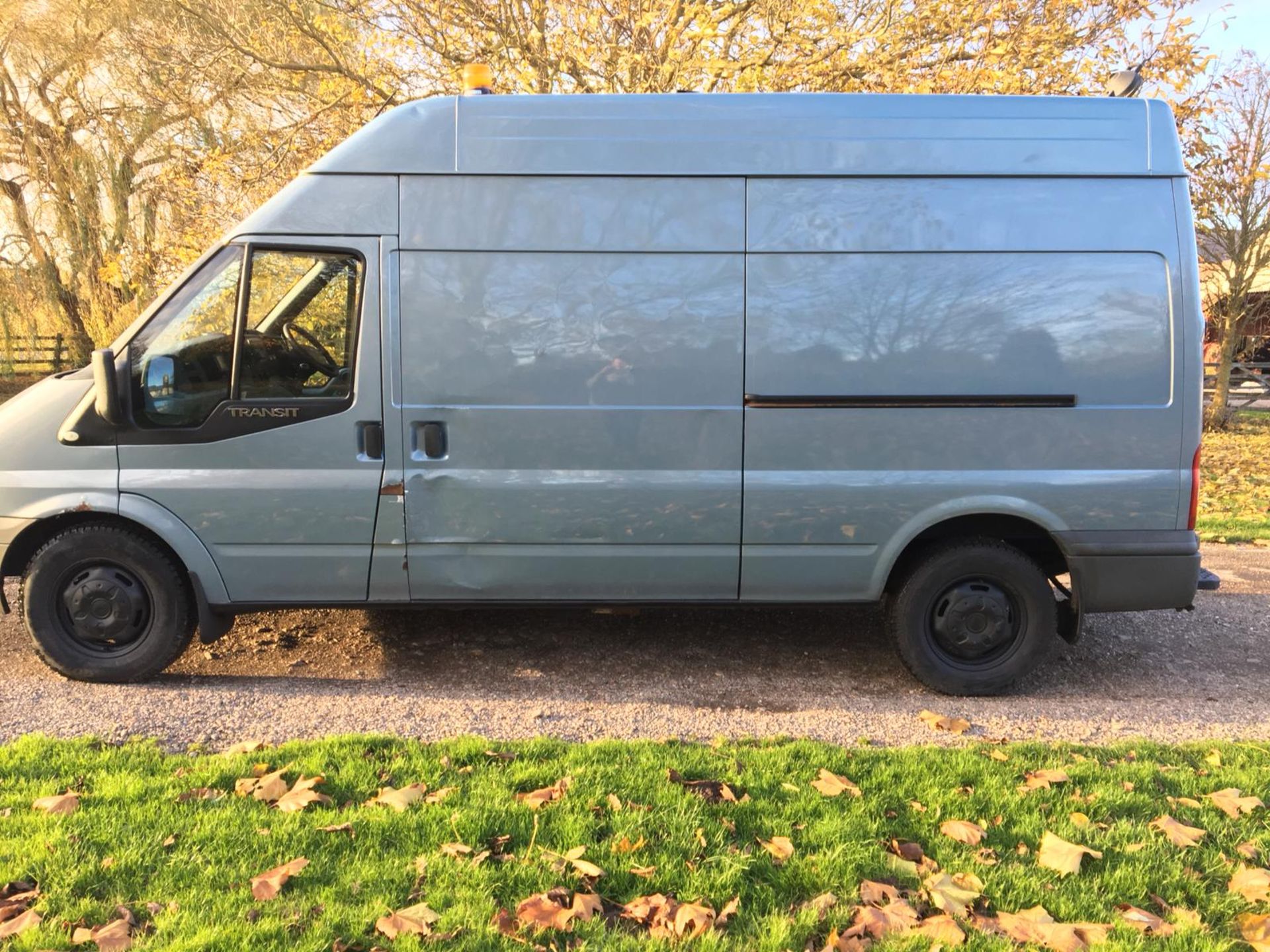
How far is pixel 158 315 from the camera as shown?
4.10 m

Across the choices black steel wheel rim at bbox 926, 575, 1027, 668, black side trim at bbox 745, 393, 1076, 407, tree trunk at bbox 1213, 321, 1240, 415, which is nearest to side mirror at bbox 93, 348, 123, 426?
black side trim at bbox 745, 393, 1076, 407

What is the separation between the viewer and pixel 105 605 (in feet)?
14.0

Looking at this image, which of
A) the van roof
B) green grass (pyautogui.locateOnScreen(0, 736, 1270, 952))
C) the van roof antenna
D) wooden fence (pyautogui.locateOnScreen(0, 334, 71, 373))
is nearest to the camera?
green grass (pyautogui.locateOnScreen(0, 736, 1270, 952))

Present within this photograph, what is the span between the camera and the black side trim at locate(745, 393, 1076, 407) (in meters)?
4.11

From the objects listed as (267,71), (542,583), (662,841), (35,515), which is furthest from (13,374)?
(662,841)

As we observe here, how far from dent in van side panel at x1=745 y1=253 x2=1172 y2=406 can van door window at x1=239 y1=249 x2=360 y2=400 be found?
1872 mm

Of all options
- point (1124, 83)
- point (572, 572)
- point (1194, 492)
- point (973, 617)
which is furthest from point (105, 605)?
point (1124, 83)

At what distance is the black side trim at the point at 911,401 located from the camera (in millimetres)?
4113

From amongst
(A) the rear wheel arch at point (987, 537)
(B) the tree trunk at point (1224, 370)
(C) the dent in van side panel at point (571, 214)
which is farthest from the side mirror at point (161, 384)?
(B) the tree trunk at point (1224, 370)

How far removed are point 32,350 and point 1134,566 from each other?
67.1 feet

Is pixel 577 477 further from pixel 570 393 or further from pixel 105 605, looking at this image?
pixel 105 605

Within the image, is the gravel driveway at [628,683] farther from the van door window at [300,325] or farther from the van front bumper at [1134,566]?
the van door window at [300,325]

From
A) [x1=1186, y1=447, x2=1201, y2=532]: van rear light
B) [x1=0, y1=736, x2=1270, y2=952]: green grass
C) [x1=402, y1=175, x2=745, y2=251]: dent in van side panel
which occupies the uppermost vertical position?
[x1=402, y1=175, x2=745, y2=251]: dent in van side panel

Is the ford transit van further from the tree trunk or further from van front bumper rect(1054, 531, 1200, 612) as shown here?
the tree trunk
